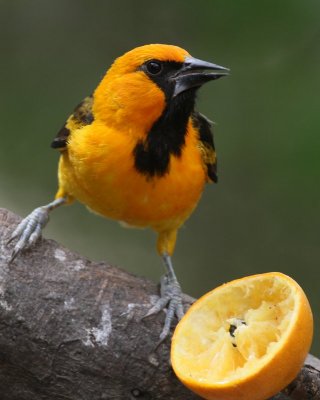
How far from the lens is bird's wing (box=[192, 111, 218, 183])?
380 cm

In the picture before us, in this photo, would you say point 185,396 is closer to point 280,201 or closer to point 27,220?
point 27,220

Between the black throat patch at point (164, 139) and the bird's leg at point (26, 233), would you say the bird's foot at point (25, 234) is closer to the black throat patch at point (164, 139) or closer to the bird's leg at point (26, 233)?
the bird's leg at point (26, 233)

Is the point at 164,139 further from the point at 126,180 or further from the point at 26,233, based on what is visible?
the point at 26,233

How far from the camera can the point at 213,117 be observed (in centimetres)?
468

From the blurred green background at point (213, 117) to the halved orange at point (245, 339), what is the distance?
785 mm

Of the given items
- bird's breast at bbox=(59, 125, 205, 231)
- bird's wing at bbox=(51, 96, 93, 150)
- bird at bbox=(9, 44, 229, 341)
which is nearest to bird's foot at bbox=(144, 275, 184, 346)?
bird at bbox=(9, 44, 229, 341)

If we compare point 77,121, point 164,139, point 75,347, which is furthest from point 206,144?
point 75,347

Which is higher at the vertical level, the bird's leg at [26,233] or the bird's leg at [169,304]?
the bird's leg at [26,233]

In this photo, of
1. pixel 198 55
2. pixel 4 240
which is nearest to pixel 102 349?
pixel 4 240

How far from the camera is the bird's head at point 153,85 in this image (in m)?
3.53

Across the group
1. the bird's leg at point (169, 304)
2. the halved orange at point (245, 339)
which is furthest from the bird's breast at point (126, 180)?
the halved orange at point (245, 339)

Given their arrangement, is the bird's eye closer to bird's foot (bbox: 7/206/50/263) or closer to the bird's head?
the bird's head

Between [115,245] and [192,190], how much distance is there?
2.22 metres

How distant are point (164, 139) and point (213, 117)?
3.80ft
